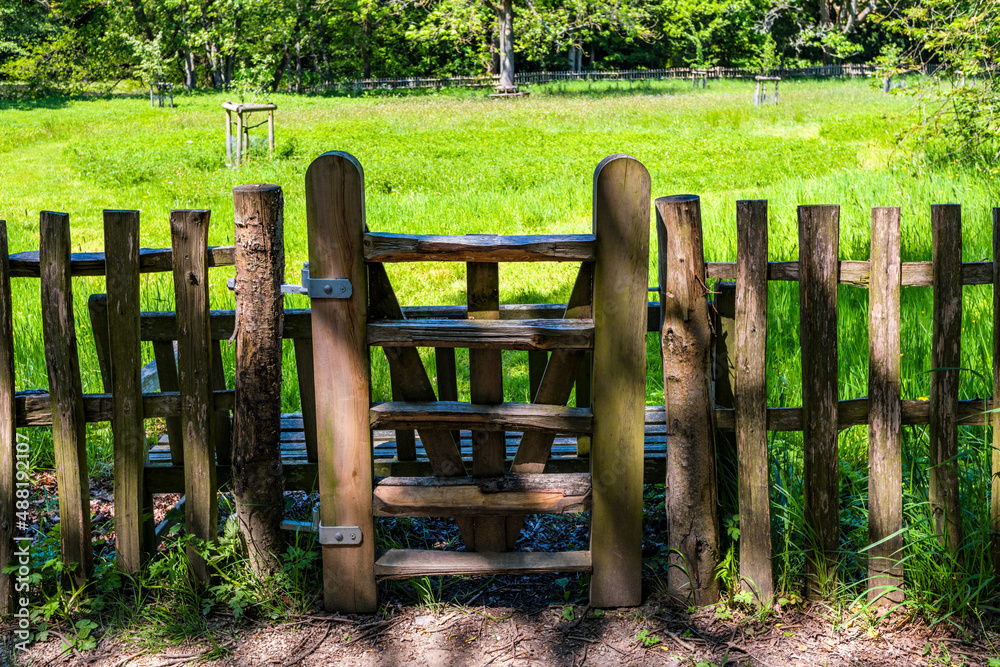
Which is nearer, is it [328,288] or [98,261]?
[328,288]

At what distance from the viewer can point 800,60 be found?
202 ft

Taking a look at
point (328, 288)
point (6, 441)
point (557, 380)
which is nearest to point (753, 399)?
point (557, 380)

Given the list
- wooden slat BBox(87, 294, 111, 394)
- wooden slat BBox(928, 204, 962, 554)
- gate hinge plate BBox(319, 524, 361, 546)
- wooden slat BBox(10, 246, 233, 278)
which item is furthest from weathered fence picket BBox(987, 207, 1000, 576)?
wooden slat BBox(87, 294, 111, 394)

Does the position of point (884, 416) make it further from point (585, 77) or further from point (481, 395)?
point (585, 77)

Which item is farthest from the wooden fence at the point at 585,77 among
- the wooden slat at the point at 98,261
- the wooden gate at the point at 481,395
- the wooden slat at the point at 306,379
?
the wooden gate at the point at 481,395

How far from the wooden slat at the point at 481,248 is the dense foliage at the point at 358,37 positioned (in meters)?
27.9

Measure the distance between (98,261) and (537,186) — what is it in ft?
37.2

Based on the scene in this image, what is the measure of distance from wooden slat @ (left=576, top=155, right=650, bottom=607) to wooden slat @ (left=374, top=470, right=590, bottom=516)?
107 millimetres

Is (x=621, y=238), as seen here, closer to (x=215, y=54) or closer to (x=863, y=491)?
(x=863, y=491)

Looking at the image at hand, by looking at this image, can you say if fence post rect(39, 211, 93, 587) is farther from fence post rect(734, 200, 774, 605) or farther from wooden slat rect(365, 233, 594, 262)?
fence post rect(734, 200, 774, 605)

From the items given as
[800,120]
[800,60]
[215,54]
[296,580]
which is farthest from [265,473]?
[800,60]

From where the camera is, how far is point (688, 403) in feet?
10.2

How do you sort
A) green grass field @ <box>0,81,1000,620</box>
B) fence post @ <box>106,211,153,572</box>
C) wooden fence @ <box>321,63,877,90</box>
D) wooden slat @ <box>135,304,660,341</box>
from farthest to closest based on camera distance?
wooden fence @ <box>321,63,877,90</box> < green grass field @ <box>0,81,1000,620</box> < wooden slat @ <box>135,304,660,341</box> < fence post @ <box>106,211,153,572</box>

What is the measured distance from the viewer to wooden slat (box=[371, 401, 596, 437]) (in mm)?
3146
